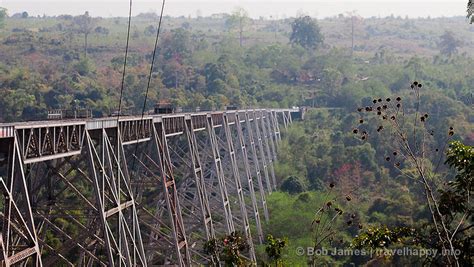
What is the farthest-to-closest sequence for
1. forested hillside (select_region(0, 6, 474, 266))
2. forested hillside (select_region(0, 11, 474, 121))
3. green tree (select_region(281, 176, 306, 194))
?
1. forested hillside (select_region(0, 11, 474, 121))
2. green tree (select_region(281, 176, 306, 194))
3. forested hillside (select_region(0, 6, 474, 266))

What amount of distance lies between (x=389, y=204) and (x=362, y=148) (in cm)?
1884

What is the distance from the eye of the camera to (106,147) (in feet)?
85.7

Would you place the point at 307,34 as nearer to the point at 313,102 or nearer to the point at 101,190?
the point at 313,102

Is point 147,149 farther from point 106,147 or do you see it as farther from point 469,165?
point 469,165

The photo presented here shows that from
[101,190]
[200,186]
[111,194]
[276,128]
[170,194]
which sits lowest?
[276,128]

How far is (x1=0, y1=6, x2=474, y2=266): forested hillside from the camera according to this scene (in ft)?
168

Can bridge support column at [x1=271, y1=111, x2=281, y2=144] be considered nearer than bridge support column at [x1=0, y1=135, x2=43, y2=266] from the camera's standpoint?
No

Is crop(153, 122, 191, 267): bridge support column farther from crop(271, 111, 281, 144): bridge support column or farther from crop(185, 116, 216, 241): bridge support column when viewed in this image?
crop(271, 111, 281, 144): bridge support column

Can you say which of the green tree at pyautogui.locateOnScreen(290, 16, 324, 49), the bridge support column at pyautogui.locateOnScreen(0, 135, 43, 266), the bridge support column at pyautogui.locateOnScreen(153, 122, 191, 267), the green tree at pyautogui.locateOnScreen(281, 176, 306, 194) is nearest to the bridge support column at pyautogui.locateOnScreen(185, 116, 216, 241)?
the bridge support column at pyautogui.locateOnScreen(153, 122, 191, 267)

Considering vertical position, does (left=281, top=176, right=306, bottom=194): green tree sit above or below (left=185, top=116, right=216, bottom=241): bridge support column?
below

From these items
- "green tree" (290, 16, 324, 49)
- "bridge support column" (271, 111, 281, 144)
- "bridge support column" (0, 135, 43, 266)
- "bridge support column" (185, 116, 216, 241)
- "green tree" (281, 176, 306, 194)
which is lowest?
"green tree" (281, 176, 306, 194)

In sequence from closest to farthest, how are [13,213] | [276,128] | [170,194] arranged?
1. [13,213]
2. [170,194]
3. [276,128]

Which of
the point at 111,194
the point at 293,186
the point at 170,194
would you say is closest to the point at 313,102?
the point at 293,186

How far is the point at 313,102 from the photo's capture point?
118 meters
